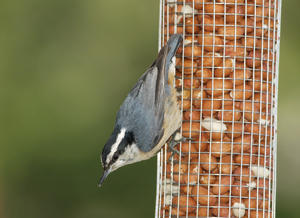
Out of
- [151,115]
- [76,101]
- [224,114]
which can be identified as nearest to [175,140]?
[151,115]

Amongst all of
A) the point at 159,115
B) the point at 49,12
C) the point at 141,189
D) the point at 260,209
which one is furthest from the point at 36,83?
the point at 260,209

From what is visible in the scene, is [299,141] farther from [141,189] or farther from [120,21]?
[120,21]

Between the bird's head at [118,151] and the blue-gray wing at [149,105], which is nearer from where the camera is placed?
the bird's head at [118,151]

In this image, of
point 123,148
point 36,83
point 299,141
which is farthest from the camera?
point 36,83

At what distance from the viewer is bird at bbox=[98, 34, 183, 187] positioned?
5879mm

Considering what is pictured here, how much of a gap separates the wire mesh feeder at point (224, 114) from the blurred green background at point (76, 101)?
4.17 ft

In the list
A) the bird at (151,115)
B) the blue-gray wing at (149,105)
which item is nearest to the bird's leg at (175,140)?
the bird at (151,115)

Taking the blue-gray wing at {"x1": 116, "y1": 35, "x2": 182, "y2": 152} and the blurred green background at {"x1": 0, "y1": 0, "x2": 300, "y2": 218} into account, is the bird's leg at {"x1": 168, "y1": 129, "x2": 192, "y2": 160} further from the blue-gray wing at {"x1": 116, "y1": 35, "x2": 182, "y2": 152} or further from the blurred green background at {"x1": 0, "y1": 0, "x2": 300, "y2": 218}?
the blurred green background at {"x1": 0, "y1": 0, "x2": 300, "y2": 218}

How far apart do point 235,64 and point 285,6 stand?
1.90 meters

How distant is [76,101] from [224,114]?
207 centimetres

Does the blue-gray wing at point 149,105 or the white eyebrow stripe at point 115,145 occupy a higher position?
the blue-gray wing at point 149,105

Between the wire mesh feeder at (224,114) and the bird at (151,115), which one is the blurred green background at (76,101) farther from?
the bird at (151,115)

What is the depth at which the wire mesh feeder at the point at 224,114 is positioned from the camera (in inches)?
231

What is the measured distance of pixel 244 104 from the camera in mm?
5926
